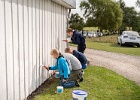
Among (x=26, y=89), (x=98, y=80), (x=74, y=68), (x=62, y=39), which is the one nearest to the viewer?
(x=26, y=89)

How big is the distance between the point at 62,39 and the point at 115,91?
383cm

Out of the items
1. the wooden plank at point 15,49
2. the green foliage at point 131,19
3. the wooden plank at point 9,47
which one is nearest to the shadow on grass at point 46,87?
the wooden plank at point 15,49

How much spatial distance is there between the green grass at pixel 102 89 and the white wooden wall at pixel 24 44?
0.50 m

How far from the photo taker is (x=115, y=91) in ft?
21.4

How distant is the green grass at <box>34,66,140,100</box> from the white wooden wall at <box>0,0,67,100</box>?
19.7 inches

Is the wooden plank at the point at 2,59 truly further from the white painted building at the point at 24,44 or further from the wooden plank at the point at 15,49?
the wooden plank at the point at 15,49

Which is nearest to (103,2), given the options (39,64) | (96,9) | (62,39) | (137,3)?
(96,9)

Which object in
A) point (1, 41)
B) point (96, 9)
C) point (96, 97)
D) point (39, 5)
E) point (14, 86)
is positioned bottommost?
point (96, 97)

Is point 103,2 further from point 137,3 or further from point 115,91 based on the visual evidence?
point 115,91

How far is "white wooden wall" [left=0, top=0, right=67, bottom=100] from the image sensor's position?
4.32m

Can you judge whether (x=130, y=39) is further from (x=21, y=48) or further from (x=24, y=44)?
(x=21, y=48)

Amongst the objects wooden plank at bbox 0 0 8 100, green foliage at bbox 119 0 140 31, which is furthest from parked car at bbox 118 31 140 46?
green foliage at bbox 119 0 140 31

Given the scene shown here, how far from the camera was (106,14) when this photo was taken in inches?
2036

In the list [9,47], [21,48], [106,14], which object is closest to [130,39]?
[21,48]
